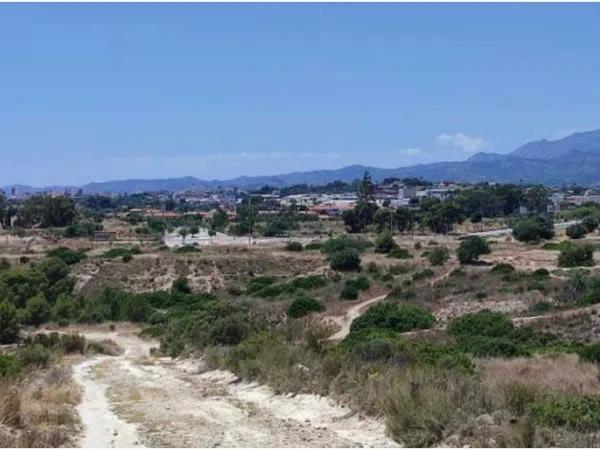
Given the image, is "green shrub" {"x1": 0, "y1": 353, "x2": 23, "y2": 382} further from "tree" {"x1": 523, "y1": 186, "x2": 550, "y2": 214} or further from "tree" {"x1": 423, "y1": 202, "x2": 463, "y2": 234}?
"tree" {"x1": 523, "y1": 186, "x2": 550, "y2": 214}

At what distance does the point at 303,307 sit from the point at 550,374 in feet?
105

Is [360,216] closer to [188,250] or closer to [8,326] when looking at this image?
[188,250]

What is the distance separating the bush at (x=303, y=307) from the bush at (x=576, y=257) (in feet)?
71.9

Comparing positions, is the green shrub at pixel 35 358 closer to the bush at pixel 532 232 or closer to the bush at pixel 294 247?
the bush at pixel 294 247

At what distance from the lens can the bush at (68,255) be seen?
248 feet

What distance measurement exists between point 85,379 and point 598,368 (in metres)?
12.1

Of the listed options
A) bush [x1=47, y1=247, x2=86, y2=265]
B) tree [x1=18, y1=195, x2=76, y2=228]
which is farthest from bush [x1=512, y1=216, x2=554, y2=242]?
tree [x1=18, y1=195, x2=76, y2=228]

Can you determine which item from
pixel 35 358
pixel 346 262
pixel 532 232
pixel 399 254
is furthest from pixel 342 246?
pixel 35 358

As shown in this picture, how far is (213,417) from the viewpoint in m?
13.0

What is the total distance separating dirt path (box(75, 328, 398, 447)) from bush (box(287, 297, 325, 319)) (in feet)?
88.6

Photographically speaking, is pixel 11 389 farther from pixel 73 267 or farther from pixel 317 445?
pixel 73 267

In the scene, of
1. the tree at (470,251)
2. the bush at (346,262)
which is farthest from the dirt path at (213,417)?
the bush at (346,262)

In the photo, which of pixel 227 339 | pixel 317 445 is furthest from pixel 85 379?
pixel 317 445

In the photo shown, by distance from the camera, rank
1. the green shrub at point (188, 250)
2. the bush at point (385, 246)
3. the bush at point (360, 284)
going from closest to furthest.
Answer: the bush at point (360, 284), the bush at point (385, 246), the green shrub at point (188, 250)
